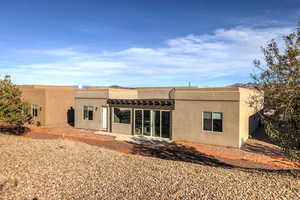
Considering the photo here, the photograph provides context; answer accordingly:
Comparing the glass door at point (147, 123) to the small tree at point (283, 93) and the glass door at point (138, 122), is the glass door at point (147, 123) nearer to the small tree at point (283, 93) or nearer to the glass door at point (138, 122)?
the glass door at point (138, 122)

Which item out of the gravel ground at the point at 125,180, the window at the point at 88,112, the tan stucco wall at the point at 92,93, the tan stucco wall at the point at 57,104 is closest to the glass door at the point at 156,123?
the tan stucco wall at the point at 92,93

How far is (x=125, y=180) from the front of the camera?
734 cm

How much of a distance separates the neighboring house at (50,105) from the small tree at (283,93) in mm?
22508

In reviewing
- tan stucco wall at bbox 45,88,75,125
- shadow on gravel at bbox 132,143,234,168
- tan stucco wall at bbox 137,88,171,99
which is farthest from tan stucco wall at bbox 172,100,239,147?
tan stucco wall at bbox 45,88,75,125

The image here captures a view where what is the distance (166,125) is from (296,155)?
1087cm

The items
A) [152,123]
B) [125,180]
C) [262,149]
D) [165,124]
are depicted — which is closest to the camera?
[125,180]

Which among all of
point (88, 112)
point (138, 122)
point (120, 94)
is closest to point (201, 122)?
point (138, 122)

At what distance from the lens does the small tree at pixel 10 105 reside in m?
14.7

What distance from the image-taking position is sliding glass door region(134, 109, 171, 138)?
17047mm

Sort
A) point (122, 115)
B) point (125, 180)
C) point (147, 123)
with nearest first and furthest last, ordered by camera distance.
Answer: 1. point (125, 180)
2. point (147, 123)
3. point (122, 115)

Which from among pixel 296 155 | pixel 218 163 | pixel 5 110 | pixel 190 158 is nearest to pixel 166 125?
pixel 190 158

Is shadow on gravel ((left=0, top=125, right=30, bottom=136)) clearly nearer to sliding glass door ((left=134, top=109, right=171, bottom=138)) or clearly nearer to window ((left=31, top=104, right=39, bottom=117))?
window ((left=31, top=104, right=39, bottom=117))

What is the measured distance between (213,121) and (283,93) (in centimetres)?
893

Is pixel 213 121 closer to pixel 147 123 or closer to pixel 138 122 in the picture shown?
pixel 147 123
